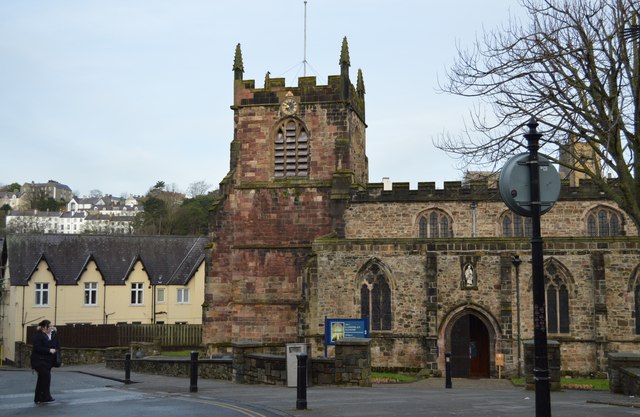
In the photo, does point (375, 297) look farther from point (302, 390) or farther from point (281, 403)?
point (302, 390)

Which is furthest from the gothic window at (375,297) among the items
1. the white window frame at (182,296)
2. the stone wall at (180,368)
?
the white window frame at (182,296)

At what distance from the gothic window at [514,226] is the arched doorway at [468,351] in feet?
20.7

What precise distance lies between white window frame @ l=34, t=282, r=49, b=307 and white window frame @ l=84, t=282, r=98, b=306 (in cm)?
252

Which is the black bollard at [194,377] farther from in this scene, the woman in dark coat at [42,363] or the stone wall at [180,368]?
the stone wall at [180,368]

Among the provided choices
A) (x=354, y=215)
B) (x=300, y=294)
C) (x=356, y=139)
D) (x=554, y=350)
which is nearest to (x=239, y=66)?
(x=356, y=139)

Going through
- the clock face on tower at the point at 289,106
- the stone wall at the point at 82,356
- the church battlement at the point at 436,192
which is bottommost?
the stone wall at the point at 82,356

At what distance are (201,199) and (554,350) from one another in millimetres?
70599

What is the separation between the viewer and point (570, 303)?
2739 cm

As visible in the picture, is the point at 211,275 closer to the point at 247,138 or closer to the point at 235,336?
the point at 235,336

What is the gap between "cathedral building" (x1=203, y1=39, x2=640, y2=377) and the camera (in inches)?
1065

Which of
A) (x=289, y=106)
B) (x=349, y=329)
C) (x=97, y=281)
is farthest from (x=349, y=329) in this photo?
(x=97, y=281)

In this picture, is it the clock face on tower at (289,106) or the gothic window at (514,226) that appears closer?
the gothic window at (514,226)

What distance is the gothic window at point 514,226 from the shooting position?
32.8 metres

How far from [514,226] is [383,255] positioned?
776cm
